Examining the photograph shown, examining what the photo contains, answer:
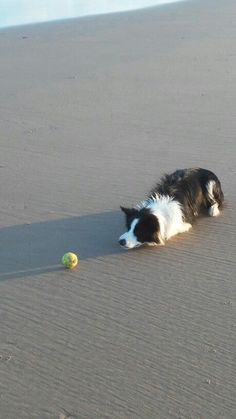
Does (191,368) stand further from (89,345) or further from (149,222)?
(149,222)

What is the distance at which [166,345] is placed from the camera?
11.9 feet

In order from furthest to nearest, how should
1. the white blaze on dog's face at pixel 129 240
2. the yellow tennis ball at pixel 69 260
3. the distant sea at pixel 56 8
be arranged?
the distant sea at pixel 56 8
the white blaze on dog's face at pixel 129 240
the yellow tennis ball at pixel 69 260

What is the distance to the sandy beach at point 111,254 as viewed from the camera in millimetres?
3314

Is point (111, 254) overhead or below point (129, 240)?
below

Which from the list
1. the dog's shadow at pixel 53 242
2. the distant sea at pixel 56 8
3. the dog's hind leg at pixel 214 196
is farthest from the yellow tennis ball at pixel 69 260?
the distant sea at pixel 56 8

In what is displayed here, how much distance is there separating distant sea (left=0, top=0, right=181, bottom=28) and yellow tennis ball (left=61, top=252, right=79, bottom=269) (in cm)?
1192

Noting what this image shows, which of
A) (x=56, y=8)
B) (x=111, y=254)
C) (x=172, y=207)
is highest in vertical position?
(x=56, y=8)

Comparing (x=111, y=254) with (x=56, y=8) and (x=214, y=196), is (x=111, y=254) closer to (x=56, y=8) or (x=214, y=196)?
(x=214, y=196)

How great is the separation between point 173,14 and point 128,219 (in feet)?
36.8

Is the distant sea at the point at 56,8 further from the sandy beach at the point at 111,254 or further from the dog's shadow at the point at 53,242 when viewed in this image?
the dog's shadow at the point at 53,242

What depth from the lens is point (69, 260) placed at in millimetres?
4508

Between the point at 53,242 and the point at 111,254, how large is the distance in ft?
1.67

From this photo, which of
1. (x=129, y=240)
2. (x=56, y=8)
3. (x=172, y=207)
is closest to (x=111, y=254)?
(x=129, y=240)

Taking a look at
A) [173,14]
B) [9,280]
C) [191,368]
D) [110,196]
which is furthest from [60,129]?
[173,14]
